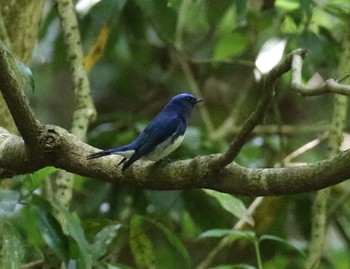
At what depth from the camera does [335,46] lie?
12.7ft

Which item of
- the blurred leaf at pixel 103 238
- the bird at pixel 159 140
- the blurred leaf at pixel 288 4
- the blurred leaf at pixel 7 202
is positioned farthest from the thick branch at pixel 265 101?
the blurred leaf at pixel 288 4

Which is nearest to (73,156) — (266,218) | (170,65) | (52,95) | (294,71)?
(294,71)

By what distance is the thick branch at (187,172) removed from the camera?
5.92ft

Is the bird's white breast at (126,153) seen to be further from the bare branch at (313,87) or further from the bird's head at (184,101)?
the bare branch at (313,87)

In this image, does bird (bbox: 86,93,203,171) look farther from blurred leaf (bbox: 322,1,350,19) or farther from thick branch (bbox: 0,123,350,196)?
blurred leaf (bbox: 322,1,350,19)

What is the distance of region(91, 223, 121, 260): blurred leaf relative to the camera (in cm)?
303

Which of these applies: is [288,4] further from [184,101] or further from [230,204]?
[230,204]

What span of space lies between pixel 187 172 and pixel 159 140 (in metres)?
0.50

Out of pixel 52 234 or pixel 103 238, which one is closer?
pixel 52 234

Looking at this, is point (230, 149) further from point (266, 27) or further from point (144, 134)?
point (266, 27)

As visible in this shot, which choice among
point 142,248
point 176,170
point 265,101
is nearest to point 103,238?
point 142,248

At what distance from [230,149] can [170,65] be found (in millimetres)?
3202

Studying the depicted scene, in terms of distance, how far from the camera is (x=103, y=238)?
10.1 feet

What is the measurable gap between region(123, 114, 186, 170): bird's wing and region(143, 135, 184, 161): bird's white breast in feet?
0.03
